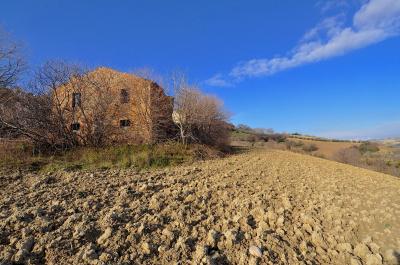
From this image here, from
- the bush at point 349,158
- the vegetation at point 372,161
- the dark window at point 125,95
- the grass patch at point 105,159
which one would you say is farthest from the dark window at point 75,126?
the bush at point 349,158

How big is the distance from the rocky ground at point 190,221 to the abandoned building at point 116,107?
6311 mm

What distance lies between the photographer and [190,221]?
18.0 feet

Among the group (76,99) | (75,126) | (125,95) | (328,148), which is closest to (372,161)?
(328,148)

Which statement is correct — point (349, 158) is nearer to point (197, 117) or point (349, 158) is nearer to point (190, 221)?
point (197, 117)

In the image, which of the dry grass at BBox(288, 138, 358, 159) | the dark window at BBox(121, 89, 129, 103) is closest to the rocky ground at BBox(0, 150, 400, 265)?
the dark window at BBox(121, 89, 129, 103)

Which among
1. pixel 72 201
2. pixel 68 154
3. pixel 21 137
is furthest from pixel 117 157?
pixel 72 201

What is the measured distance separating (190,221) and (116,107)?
37.4ft

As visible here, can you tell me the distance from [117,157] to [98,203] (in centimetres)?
577

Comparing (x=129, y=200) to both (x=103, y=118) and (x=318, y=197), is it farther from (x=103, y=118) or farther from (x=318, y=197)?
(x=103, y=118)

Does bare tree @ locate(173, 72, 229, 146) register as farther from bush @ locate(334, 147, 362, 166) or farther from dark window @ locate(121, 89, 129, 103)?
bush @ locate(334, 147, 362, 166)

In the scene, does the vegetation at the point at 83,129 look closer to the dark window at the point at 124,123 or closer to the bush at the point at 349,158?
the dark window at the point at 124,123

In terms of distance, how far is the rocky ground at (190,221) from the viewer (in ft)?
14.5

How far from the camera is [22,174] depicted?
880 centimetres

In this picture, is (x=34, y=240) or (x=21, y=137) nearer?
(x=34, y=240)
